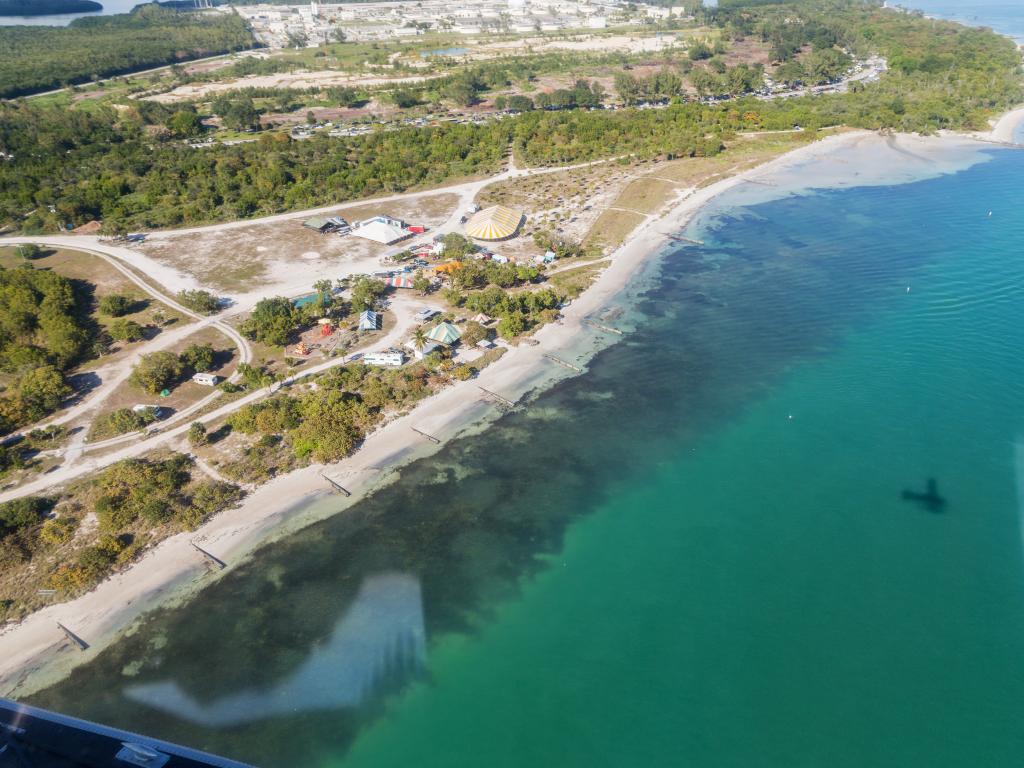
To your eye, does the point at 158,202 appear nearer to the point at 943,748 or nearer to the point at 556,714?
the point at 556,714

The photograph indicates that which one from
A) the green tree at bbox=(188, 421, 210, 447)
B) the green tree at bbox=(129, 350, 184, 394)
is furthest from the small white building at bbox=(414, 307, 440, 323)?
the green tree at bbox=(188, 421, 210, 447)

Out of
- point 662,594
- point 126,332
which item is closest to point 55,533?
point 126,332

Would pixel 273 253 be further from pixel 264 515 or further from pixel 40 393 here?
pixel 264 515

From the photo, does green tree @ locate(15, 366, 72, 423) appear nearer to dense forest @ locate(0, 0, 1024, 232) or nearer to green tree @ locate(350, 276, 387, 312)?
green tree @ locate(350, 276, 387, 312)

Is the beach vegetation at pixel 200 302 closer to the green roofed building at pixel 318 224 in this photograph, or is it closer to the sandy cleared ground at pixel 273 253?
the sandy cleared ground at pixel 273 253

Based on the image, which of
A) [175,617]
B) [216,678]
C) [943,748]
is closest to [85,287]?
[175,617]
